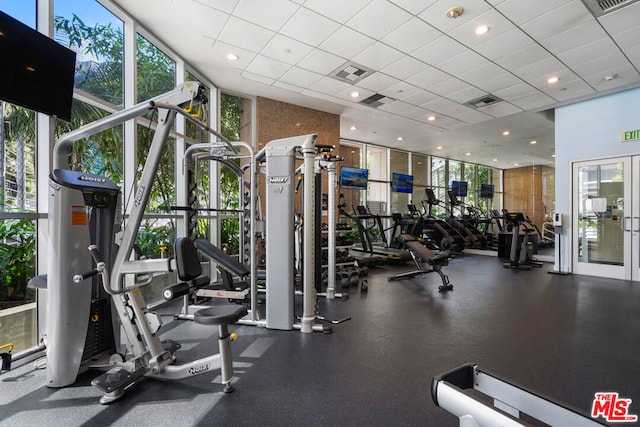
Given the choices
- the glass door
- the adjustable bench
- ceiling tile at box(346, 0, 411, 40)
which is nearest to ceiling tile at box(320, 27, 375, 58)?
ceiling tile at box(346, 0, 411, 40)

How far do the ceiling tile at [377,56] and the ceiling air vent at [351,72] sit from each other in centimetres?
15

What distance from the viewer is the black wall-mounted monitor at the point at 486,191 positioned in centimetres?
1164

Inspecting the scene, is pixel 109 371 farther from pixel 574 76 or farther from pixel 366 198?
pixel 366 198

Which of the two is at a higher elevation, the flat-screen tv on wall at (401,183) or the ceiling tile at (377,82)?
the ceiling tile at (377,82)

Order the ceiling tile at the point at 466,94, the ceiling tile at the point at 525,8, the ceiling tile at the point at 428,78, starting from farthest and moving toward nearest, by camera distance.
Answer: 1. the ceiling tile at the point at 466,94
2. the ceiling tile at the point at 428,78
3. the ceiling tile at the point at 525,8

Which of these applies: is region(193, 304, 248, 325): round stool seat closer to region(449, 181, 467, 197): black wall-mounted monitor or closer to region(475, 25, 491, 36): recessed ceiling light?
region(475, 25, 491, 36): recessed ceiling light

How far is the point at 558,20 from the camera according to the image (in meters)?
3.83

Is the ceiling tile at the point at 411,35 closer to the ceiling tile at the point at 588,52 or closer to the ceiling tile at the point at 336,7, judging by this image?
the ceiling tile at the point at 336,7

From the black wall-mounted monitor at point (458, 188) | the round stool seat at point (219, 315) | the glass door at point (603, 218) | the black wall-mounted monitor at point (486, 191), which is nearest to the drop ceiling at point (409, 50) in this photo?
the glass door at point (603, 218)

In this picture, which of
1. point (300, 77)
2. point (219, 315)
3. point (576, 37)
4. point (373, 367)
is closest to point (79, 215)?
point (219, 315)

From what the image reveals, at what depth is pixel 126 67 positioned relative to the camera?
13.4ft

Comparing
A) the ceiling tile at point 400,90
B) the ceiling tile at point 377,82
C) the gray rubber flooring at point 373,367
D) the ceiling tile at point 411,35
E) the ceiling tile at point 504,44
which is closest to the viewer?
the gray rubber flooring at point 373,367

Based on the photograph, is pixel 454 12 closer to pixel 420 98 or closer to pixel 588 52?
pixel 588 52

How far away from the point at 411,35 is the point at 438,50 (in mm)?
632
